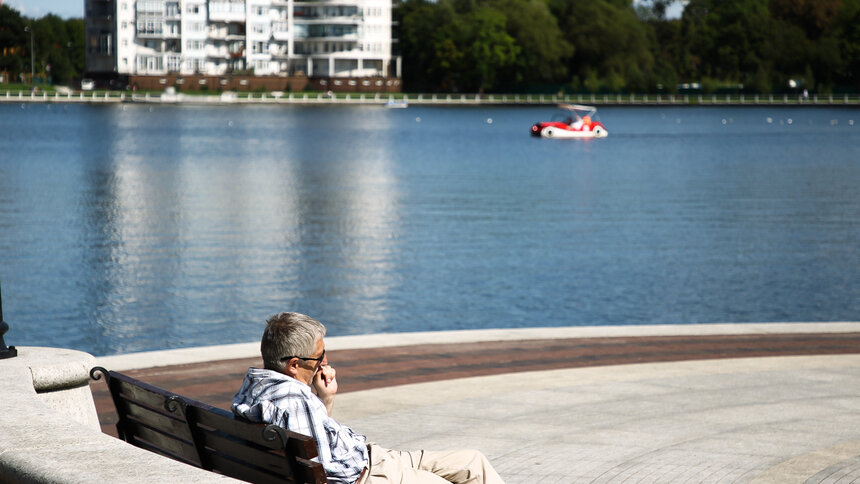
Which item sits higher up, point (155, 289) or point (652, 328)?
point (652, 328)

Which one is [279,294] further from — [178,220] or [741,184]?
[741,184]

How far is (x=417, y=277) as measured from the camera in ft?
75.5

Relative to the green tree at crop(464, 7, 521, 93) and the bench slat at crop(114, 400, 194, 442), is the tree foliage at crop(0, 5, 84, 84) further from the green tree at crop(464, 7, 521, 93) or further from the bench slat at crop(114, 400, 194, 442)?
the bench slat at crop(114, 400, 194, 442)

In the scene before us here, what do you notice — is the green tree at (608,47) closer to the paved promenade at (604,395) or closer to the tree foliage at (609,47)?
the tree foliage at (609,47)

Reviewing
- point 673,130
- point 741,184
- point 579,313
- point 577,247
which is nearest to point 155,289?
point 579,313

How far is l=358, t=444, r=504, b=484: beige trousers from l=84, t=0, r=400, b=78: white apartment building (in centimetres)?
14362

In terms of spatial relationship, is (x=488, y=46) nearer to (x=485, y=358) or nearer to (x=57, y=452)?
(x=485, y=358)

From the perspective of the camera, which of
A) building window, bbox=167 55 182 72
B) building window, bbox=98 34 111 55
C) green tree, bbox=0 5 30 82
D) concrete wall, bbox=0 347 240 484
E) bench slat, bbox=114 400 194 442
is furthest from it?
green tree, bbox=0 5 30 82

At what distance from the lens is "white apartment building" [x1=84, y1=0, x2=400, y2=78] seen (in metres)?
143

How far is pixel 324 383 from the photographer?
178 inches

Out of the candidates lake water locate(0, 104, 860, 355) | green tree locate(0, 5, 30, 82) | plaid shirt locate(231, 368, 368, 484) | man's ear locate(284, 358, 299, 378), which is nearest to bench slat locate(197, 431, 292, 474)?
plaid shirt locate(231, 368, 368, 484)

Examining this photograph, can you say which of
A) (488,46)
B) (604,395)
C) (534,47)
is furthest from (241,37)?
(604,395)

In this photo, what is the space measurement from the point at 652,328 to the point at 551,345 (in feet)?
5.47

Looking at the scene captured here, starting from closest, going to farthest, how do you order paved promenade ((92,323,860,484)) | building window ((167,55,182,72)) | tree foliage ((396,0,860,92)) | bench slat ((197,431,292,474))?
bench slat ((197,431,292,474))
paved promenade ((92,323,860,484))
tree foliage ((396,0,860,92))
building window ((167,55,182,72))
